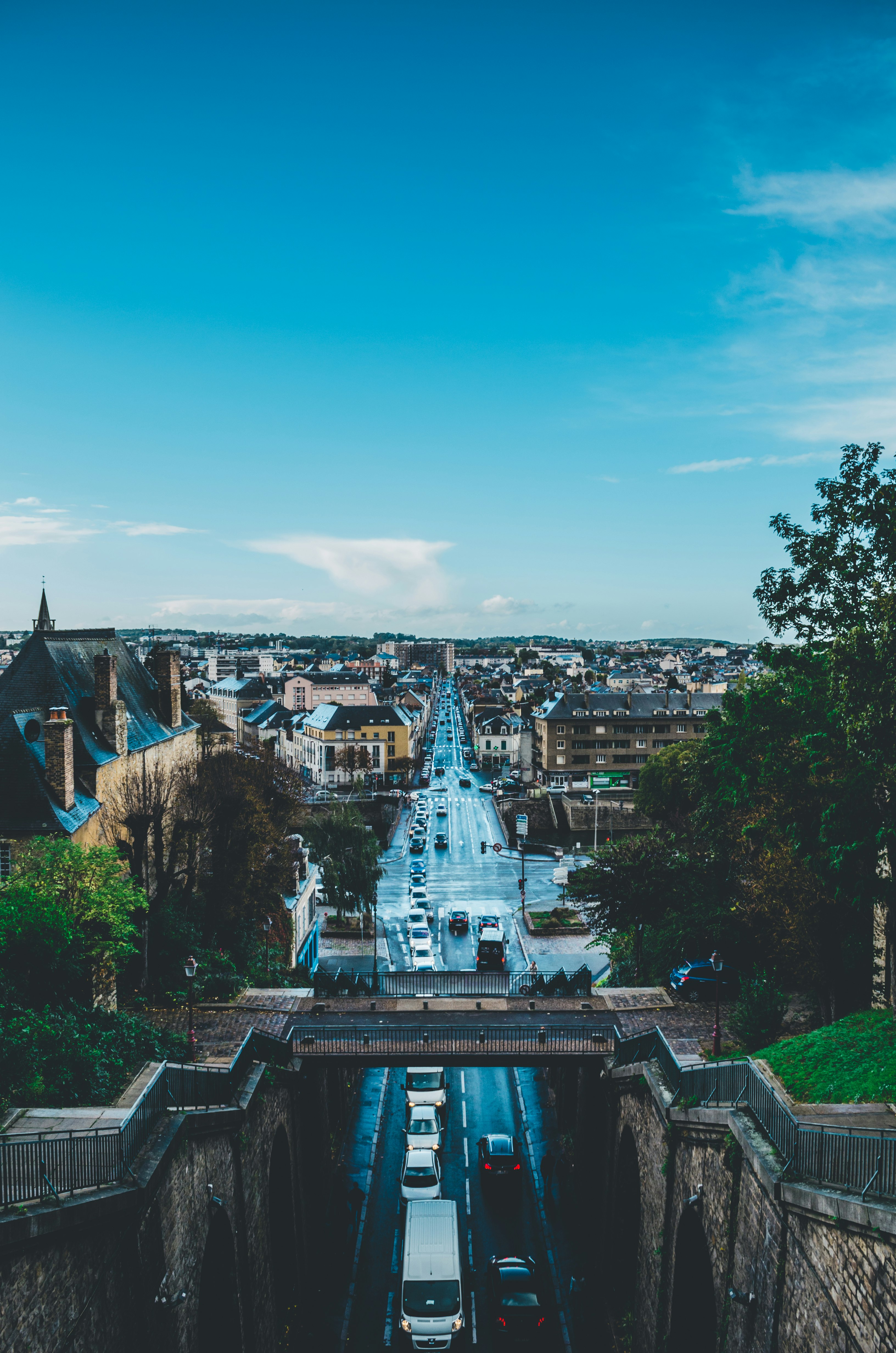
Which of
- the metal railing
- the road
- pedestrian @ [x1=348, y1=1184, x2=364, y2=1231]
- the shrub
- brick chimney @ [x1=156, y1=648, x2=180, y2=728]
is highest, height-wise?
brick chimney @ [x1=156, y1=648, x2=180, y2=728]

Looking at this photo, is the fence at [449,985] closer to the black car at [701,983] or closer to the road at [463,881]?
the black car at [701,983]

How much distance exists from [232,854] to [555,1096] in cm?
1378

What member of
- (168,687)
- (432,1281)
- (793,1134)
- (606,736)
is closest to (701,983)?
(432,1281)

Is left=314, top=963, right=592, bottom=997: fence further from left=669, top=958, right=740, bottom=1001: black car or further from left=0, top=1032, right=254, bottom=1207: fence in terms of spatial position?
left=0, top=1032, right=254, bottom=1207: fence

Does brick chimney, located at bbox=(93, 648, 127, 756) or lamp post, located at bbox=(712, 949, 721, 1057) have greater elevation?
brick chimney, located at bbox=(93, 648, 127, 756)

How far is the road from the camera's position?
41312 mm

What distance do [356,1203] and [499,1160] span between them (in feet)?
13.9

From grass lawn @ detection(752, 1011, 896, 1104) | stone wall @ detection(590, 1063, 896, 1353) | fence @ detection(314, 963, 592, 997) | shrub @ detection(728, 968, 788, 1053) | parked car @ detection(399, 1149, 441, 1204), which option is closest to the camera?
stone wall @ detection(590, 1063, 896, 1353)

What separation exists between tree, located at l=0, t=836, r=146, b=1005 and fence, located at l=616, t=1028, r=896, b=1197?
1266 cm

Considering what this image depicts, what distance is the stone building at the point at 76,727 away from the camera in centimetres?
2303

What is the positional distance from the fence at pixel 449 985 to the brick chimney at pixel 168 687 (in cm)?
1347

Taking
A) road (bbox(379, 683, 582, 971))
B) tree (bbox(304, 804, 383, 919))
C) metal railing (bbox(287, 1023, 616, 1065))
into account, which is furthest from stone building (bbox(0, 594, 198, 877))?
road (bbox(379, 683, 582, 971))

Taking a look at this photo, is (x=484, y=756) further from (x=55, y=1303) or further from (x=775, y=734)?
(x=55, y=1303)

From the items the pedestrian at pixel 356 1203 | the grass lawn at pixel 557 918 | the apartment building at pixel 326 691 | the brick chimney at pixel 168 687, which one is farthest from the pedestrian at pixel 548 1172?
the apartment building at pixel 326 691
